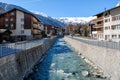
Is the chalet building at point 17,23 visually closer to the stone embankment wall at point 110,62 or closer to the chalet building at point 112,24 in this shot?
the chalet building at point 112,24

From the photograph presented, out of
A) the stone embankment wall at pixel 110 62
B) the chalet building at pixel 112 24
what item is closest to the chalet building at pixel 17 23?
the chalet building at pixel 112 24

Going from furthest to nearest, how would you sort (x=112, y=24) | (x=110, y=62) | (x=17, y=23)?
(x=17, y=23), (x=112, y=24), (x=110, y=62)

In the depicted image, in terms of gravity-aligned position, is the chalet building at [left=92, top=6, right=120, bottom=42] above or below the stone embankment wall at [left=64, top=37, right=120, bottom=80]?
above

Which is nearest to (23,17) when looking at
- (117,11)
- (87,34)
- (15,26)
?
(15,26)

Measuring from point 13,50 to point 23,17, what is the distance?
5922cm

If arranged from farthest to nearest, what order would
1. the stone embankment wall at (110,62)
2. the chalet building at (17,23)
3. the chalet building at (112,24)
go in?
the chalet building at (17,23), the chalet building at (112,24), the stone embankment wall at (110,62)

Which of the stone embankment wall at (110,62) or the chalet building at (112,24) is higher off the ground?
the chalet building at (112,24)

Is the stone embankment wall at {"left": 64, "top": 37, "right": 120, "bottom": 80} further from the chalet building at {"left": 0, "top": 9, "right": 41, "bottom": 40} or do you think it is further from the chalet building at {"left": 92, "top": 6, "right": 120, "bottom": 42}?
the chalet building at {"left": 0, "top": 9, "right": 41, "bottom": 40}

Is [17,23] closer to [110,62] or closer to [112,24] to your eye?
[112,24]

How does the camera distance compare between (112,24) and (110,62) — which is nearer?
(110,62)

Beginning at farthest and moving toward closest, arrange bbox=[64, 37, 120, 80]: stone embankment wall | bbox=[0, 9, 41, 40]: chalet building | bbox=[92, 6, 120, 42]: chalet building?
bbox=[0, 9, 41, 40]: chalet building < bbox=[92, 6, 120, 42]: chalet building < bbox=[64, 37, 120, 80]: stone embankment wall

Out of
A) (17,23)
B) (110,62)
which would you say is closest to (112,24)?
(17,23)

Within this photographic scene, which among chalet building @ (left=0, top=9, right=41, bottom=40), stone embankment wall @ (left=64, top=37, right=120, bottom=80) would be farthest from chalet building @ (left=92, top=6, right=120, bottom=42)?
stone embankment wall @ (left=64, top=37, right=120, bottom=80)

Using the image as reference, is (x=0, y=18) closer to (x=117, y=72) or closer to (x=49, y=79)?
(x=49, y=79)
